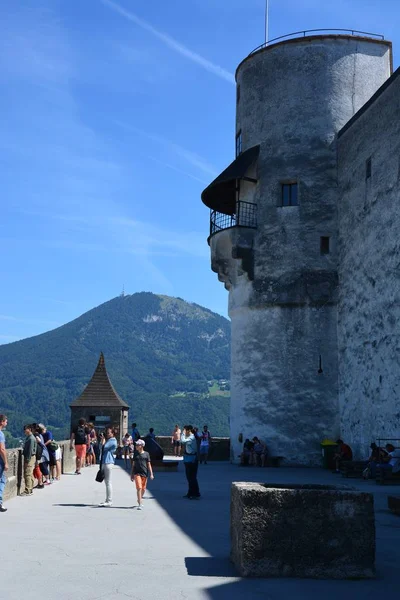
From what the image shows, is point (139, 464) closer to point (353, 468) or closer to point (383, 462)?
point (383, 462)

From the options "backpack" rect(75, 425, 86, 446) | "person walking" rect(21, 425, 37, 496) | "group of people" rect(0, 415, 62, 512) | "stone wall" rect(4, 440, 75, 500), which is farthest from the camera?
"backpack" rect(75, 425, 86, 446)

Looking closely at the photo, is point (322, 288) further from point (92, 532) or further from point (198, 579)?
point (198, 579)

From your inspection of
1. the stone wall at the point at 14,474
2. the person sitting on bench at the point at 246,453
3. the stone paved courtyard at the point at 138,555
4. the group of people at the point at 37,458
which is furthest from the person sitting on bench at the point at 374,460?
the stone wall at the point at 14,474

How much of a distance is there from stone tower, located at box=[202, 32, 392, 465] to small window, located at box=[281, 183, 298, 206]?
0.14 ft

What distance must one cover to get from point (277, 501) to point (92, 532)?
3.91m

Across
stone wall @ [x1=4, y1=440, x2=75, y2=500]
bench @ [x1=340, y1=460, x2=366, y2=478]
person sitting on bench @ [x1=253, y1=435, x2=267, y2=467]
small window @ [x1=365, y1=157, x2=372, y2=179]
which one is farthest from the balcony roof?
stone wall @ [x1=4, y1=440, x2=75, y2=500]

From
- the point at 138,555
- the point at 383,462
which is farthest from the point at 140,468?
the point at 383,462

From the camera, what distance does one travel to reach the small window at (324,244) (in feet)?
93.6

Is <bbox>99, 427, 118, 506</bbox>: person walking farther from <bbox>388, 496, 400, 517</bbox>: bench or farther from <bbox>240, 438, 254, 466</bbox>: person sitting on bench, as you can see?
<bbox>240, 438, 254, 466</bbox>: person sitting on bench

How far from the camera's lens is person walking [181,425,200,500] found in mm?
15828

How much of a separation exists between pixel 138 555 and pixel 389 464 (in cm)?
1272

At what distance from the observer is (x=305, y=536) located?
308 inches

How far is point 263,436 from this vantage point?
28703 mm

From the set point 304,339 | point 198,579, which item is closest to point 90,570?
point 198,579
